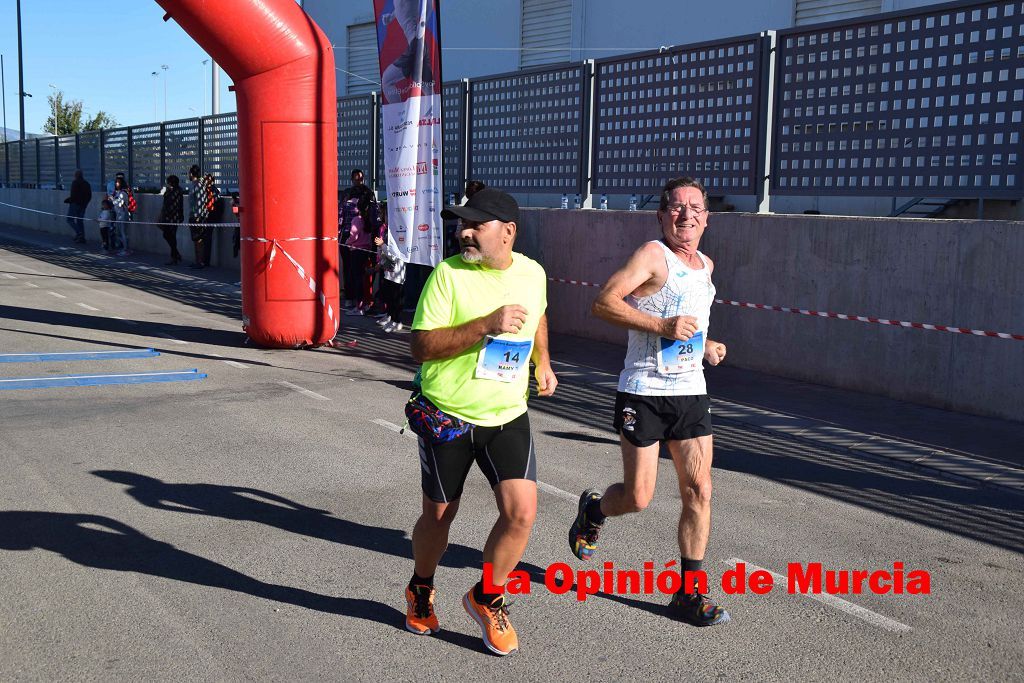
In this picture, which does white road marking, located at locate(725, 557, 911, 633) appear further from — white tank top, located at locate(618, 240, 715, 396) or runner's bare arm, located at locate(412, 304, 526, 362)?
runner's bare arm, located at locate(412, 304, 526, 362)

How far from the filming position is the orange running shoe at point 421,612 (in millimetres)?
4391

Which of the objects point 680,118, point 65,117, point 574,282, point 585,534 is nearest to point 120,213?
point 574,282

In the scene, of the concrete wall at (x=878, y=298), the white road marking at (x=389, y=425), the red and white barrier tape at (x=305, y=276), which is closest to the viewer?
the white road marking at (x=389, y=425)

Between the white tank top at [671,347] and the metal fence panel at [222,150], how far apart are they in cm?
1995

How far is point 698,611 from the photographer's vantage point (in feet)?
15.0

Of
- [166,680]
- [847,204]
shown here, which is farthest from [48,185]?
[166,680]

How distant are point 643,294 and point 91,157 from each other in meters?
31.8

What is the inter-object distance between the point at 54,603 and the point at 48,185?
36.1 meters

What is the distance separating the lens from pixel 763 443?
8.16m

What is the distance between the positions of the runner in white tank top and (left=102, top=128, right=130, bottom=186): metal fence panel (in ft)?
93.2

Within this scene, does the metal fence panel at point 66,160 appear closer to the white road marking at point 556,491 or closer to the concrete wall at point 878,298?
the concrete wall at point 878,298

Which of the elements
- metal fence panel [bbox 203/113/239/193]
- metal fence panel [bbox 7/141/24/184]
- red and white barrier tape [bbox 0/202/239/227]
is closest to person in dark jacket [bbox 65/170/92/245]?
red and white barrier tape [bbox 0/202/239/227]

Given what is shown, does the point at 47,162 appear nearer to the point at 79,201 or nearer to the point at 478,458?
the point at 79,201

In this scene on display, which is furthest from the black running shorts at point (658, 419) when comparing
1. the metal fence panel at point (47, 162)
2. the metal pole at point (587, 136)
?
the metal fence panel at point (47, 162)
